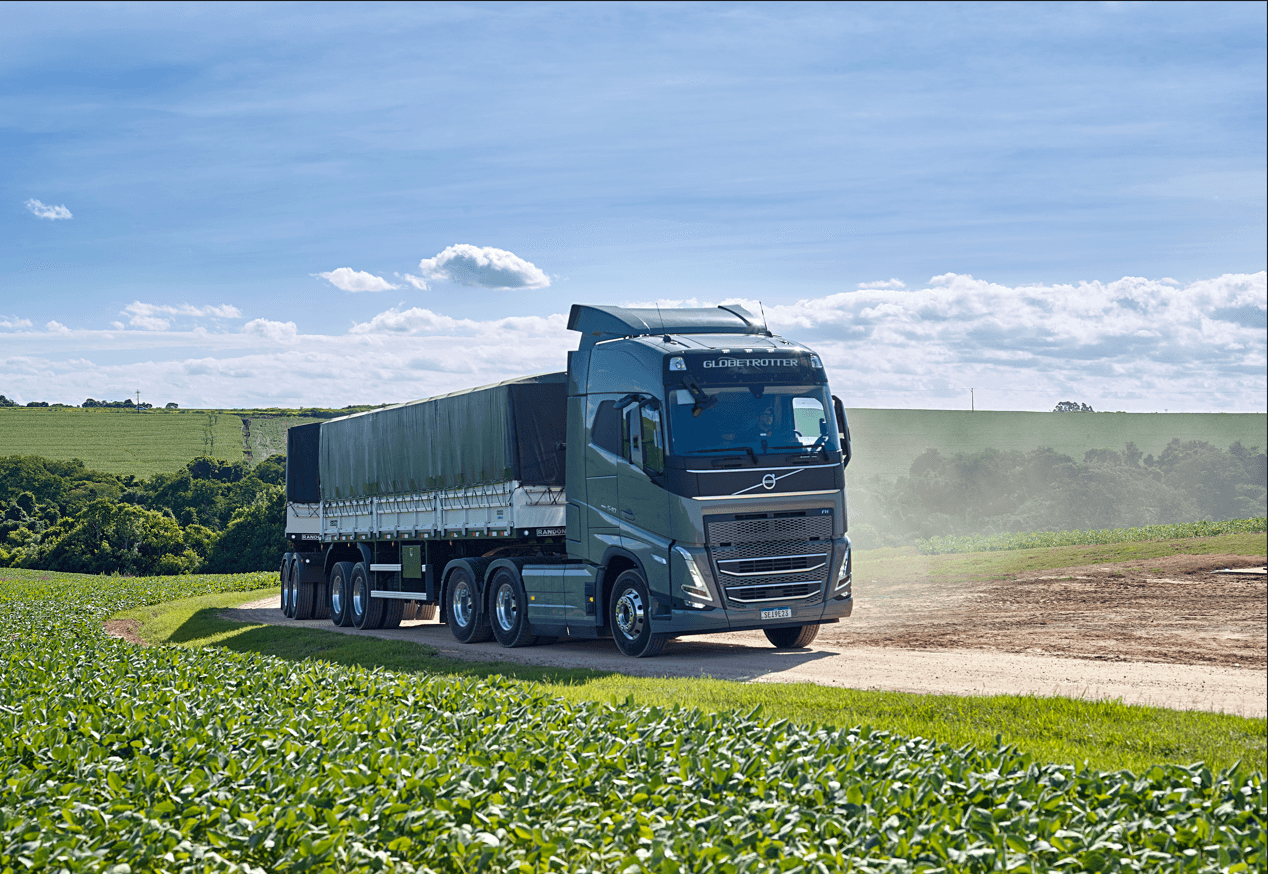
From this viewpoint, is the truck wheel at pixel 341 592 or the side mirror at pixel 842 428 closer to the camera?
the side mirror at pixel 842 428

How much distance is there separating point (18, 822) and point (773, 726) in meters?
5.14

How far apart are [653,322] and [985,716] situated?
814cm

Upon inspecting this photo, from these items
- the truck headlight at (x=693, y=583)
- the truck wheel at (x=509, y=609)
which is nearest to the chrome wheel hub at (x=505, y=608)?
the truck wheel at (x=509, y=609)

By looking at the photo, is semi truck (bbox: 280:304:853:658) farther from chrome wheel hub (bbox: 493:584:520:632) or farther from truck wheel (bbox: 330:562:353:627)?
truck wheel (bbox: 330:562:353:627)

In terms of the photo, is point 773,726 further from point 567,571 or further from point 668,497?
point 567,571

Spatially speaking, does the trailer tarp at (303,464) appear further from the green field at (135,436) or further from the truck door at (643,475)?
the green field at (135,436)

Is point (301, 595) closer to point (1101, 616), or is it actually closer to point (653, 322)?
point (653, 322)

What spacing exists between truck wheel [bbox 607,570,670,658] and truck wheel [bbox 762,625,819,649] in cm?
205

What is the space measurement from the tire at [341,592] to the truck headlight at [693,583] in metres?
12.1

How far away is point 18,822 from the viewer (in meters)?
6.87

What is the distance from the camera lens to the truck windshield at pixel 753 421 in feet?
48.8

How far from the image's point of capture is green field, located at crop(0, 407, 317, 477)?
115 m

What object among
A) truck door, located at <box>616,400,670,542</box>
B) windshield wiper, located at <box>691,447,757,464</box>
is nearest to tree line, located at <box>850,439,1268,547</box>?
truck door, located at <box>616,400,670,542</box>

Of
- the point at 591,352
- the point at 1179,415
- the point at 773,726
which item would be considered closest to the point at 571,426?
the point at 591,352
